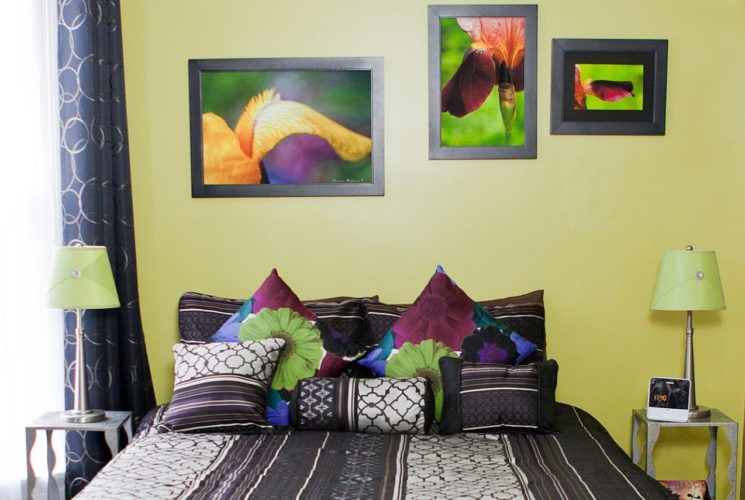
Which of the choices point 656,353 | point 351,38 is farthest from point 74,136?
point 656,353

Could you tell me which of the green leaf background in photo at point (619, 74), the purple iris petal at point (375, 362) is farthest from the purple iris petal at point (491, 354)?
the green leaf background in photo at point (619, 74)

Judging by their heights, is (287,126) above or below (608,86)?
below

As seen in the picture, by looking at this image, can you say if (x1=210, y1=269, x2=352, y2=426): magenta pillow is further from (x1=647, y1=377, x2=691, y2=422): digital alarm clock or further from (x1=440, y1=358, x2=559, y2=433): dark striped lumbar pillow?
(x1=647, y1=377, x2=691, y2=422): digital alarm clock

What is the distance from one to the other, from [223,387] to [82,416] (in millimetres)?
639

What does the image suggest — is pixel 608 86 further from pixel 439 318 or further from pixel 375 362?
pixel 375 362

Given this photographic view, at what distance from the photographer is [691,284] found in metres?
3.21

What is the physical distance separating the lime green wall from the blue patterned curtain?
14 centimetres

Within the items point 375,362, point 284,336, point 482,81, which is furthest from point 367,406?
point 482,81

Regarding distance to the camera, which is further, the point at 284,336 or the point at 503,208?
the point at 503,208

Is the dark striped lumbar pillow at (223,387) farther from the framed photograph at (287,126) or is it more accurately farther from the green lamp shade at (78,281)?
the framed photograph at (287,126)

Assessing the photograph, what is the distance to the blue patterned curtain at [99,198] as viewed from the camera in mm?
3219

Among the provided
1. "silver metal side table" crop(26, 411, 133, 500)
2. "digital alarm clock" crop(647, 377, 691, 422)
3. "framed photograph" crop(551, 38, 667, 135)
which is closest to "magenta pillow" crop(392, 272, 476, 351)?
"digital alarm clock" crop(647, 377, 691, 422)

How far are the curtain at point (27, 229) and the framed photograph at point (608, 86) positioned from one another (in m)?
2.05

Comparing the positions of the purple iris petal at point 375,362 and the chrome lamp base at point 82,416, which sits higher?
the purple iris petal at point 375,362
